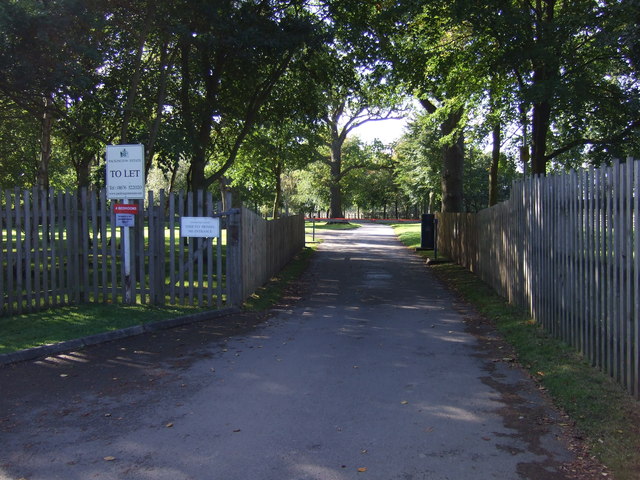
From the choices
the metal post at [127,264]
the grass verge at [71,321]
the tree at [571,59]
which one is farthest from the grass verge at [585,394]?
the metal post at [127,264]

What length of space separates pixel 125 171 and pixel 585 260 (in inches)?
291

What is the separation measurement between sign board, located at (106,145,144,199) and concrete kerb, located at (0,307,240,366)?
2419mm

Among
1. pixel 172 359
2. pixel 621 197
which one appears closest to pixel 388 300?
pixel 172 359

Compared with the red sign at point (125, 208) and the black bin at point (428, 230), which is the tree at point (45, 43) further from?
the black bin at point (428, 230)

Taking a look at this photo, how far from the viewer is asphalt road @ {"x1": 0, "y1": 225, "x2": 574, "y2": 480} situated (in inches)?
154

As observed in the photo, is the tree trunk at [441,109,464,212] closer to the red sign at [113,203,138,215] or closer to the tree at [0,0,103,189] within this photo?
the tree at [0,0,103,189]

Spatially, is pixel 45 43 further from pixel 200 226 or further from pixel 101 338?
pixel 101 338

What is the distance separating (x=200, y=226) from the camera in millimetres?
9852

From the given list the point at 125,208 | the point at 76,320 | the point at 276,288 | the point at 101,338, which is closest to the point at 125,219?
the point at 125,208

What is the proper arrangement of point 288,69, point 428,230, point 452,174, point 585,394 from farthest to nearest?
point 428,230, point 452,174, point 288,69, point 585,394

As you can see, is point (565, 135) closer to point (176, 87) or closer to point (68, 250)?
point (176, 87)

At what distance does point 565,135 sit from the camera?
14.9 meters

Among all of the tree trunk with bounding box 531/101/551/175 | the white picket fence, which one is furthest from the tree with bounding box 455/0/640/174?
the white picket fence

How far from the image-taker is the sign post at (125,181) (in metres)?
9.59
